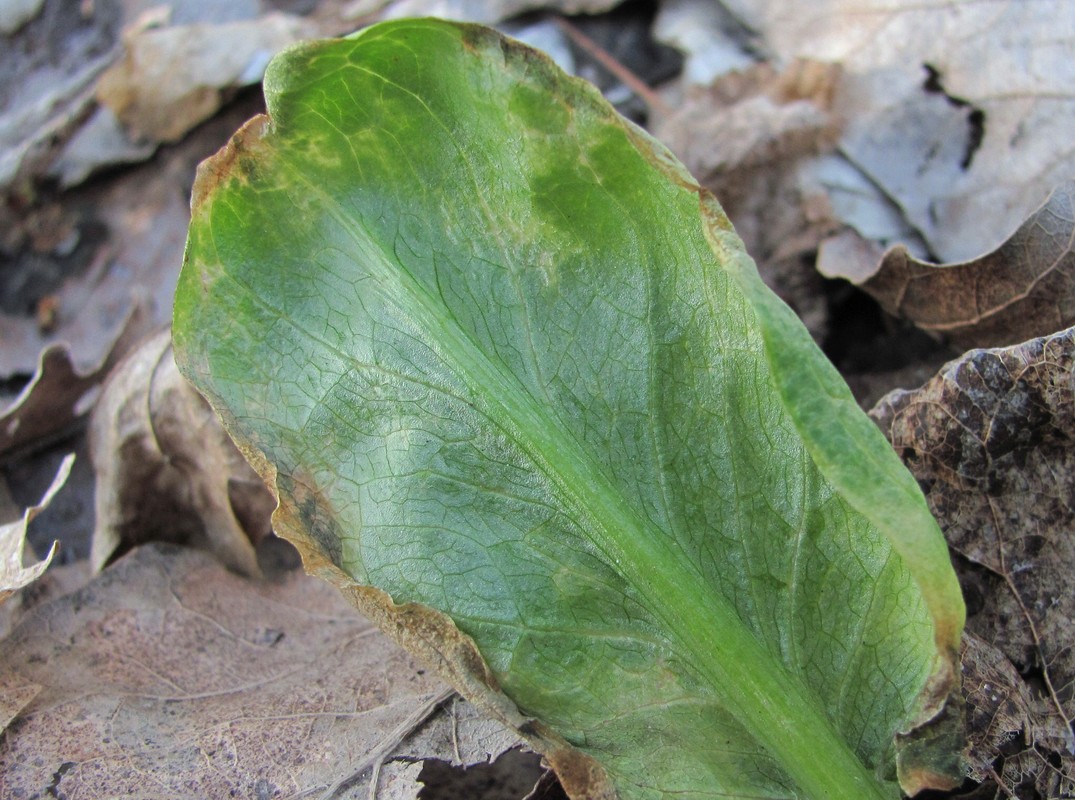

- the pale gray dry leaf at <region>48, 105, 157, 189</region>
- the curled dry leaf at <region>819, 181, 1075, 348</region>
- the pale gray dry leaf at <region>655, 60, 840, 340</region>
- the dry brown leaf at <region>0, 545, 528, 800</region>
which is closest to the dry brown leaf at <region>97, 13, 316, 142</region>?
the pale gray dry leaf at <region>48, 105, 157, 189</region>

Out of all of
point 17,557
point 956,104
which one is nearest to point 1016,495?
point 956,104

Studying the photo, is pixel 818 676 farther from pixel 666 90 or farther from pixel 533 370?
pixel 666 90

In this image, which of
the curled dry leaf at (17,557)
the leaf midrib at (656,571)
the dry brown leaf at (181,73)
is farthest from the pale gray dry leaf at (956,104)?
the curled dry leaf at (17,557)

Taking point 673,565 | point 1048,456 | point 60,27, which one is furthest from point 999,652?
point 60,27

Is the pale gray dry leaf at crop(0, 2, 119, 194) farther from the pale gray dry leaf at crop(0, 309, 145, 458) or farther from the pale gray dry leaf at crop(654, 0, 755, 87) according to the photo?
the pale gray dry leaf at crop(654, 0, 755, 87)

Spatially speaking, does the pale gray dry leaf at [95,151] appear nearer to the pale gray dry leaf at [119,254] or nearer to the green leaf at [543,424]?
the pale gray dry leaf at [119,254]

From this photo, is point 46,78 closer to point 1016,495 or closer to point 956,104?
point 956,104

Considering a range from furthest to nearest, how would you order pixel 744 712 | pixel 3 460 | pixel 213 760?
pixel 3 460
pixel 213 760
pixel 744 712

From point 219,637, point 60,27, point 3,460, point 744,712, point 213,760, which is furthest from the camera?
point 60,27
